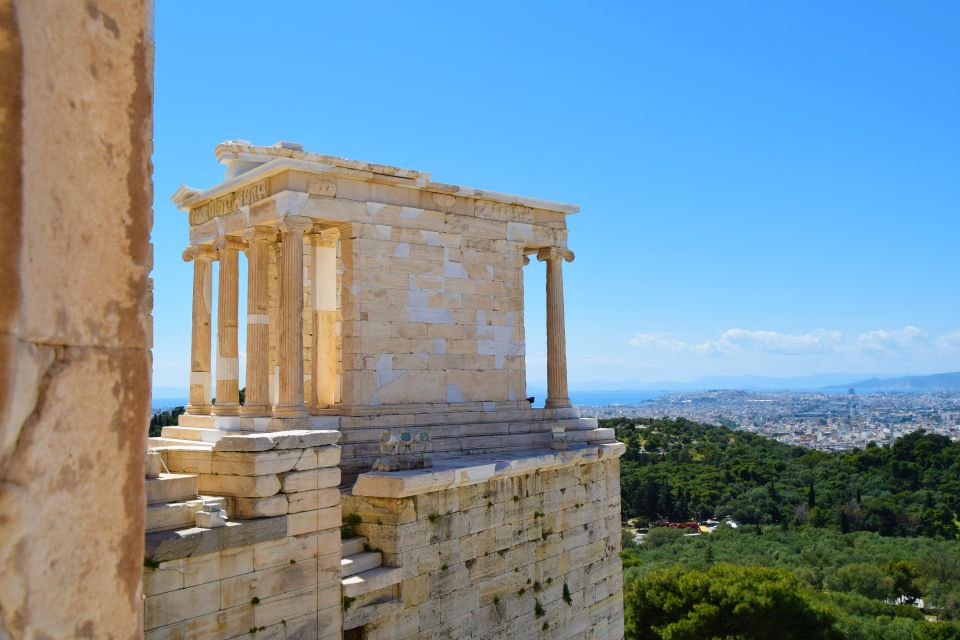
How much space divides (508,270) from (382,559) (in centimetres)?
693

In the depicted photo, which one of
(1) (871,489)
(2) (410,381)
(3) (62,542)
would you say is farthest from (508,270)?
(1) (871,489)

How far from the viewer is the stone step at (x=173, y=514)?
27.0ft

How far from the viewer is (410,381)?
48.6ft

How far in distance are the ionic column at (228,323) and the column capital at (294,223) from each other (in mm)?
2151

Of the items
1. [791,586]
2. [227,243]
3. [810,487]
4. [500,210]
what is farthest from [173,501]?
[810,487]

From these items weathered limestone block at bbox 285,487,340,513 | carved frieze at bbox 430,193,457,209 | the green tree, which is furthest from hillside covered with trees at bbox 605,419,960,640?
weathered limestone block at bbox 285,487,340,513

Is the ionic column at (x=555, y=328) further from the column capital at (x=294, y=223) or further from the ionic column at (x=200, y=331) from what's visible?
the ionic column at (x=200, y=331)

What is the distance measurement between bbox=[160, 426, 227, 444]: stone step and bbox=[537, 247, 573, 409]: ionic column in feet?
22.6

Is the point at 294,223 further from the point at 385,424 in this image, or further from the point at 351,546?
the point at 351,546

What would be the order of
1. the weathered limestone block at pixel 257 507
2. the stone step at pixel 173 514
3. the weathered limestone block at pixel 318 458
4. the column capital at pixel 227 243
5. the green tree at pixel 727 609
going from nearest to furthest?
1. the stone step at pixel 173 514
2. the weathered limestone block at pixel 257 507
3. the weathered limestone block at pixel 318 458
4. the column capital at pixel 227 243
5. the green tree at pixel 727 609

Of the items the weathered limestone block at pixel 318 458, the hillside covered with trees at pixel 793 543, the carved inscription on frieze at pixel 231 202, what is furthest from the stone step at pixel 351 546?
the hillside covered with trees at pixel 793 543

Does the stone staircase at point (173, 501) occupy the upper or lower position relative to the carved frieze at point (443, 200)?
lower

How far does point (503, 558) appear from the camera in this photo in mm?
13359

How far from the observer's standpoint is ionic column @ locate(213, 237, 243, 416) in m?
15.3
